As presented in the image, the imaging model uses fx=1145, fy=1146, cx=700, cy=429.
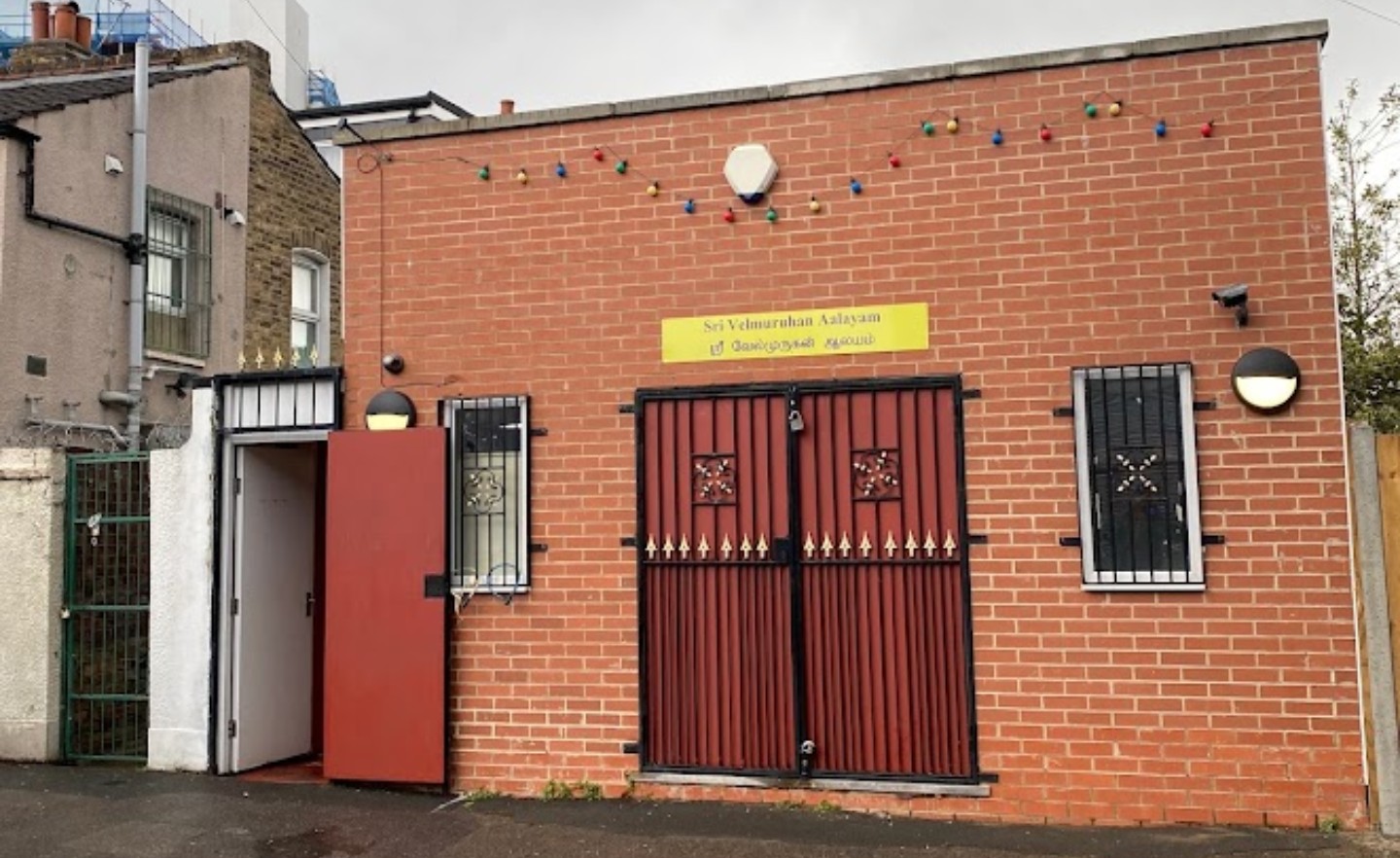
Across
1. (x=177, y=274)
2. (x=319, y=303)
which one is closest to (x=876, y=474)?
(x=177, y=274)

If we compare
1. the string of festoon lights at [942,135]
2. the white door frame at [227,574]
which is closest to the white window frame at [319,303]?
the white door frame at [227,574]

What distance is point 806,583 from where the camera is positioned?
6816 mm

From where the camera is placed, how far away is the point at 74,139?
1069cm

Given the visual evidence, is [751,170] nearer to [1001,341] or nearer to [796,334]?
[796,334]

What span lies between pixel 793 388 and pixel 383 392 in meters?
2.71

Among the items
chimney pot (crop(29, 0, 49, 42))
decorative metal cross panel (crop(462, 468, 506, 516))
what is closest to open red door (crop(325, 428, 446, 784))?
decorative metal cross panel (crop(462, 468, 506, 516))

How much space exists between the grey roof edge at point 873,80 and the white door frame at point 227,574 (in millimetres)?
2062

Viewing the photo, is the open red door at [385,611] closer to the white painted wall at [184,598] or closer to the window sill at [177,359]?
the white painted wall at [184,598]

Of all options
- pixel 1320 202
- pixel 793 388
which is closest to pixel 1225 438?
pixel 1320 202

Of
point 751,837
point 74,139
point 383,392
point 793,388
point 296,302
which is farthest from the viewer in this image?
point 296,302

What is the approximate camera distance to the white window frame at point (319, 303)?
14195 millimetres

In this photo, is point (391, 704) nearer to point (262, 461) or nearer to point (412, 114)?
point (262, 461)

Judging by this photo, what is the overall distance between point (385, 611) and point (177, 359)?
20.3 ft

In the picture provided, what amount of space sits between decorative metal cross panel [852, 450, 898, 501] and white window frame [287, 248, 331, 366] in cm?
928
